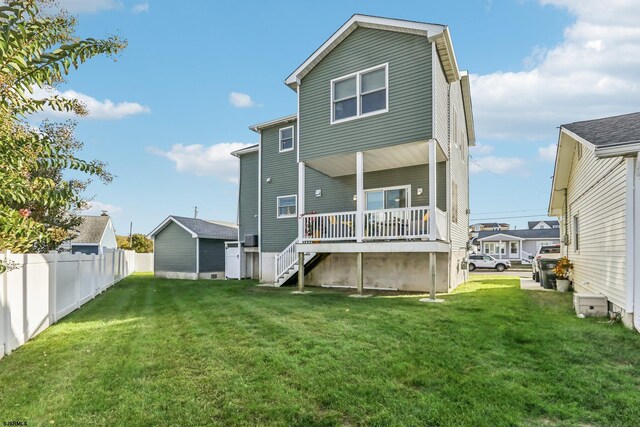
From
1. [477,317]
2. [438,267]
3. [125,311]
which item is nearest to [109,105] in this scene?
[125,311]

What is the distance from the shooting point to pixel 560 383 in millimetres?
3928

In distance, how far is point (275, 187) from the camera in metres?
16.7

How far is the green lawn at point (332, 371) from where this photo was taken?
11.0 ft

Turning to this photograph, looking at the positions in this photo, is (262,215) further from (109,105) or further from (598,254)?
(598,254)

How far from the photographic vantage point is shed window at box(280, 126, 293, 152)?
1629 centimetres

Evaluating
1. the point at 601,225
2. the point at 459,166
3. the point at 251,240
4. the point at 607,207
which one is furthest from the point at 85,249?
the point at 607,207

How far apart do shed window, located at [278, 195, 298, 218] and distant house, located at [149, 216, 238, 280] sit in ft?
21.3

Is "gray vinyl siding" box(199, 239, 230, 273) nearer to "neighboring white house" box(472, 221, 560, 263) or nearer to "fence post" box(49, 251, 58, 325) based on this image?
"fence post" box(49, 251, 58, 325)

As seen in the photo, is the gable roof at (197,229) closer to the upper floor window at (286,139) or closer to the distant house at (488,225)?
the upper floor window at (286,139)

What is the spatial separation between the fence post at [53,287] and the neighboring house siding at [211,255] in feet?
42.1

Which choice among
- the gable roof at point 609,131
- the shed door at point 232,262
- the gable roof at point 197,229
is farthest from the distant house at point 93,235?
the gable roof at point 609,131

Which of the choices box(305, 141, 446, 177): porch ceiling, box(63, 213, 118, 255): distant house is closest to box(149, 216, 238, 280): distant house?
box(305, 141, 446, 177): porch ceiling

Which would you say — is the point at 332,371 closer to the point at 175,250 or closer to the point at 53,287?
the point at 53,287

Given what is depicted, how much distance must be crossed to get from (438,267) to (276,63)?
11578mm
